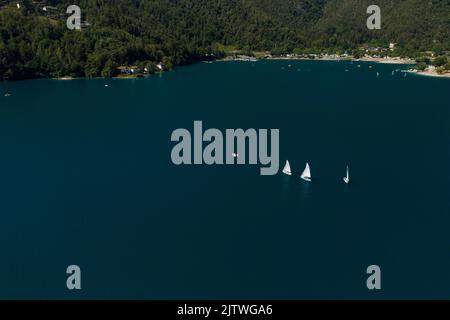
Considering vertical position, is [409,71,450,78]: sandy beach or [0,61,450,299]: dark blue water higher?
[409,71,450,78]: sandy beach

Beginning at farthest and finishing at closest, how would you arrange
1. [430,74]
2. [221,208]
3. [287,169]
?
[430,74]
[287,169]
[221,208]

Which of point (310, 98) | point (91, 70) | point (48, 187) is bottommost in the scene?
point (48, 187)

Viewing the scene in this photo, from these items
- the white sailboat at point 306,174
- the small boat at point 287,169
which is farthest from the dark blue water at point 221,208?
A: the small boat at point 287,169

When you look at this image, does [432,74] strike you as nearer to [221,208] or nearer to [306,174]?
[306,174]

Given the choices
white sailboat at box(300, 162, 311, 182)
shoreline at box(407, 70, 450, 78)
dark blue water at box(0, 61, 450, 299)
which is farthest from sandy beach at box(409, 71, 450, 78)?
white sailboat at box(300, 162, 311, 182)

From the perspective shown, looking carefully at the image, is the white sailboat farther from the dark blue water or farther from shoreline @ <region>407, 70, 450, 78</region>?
shoreline @ <region>407, 70, 450, 78</region>

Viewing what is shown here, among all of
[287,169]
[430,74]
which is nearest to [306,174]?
[287,169]

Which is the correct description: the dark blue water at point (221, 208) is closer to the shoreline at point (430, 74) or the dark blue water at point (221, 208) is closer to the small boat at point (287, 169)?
the small boat at point (287, 169)
